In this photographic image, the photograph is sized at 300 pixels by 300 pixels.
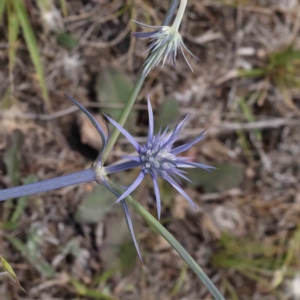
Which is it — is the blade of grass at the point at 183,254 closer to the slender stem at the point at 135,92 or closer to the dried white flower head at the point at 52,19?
the slender stem at the point at 135,92

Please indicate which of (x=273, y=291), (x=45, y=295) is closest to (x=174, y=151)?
(x=45, y=295)

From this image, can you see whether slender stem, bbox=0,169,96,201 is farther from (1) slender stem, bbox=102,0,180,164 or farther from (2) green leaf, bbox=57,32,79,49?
(2) green leaf, bbox=57,32,79,49

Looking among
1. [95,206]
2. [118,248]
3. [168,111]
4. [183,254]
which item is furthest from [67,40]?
[183,254]

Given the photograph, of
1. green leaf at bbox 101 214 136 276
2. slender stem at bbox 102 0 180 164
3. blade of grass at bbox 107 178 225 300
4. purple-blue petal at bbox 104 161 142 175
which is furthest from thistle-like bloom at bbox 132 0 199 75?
green leaf at bbox 101 214 136 276

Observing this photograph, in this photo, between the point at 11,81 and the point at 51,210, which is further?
the point at 51,210

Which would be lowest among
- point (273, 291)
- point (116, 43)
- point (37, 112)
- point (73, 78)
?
point (273, 291)

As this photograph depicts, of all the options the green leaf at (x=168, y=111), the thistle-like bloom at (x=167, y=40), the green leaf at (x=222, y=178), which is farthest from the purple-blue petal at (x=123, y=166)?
the green leaf at (x=222, y=178)

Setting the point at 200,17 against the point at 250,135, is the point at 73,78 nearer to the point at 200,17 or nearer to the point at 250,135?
the point at 200,17
